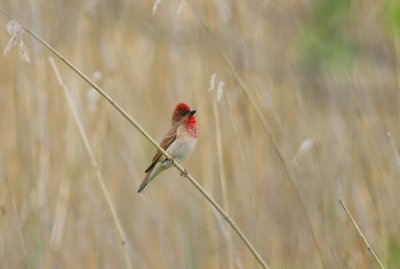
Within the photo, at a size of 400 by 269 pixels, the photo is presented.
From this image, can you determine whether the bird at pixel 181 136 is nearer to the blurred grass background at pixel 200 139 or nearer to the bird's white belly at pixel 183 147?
the bird's white belly at pixel 183 147

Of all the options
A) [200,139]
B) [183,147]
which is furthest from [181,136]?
[200,139]

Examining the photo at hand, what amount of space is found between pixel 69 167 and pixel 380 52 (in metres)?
1.60

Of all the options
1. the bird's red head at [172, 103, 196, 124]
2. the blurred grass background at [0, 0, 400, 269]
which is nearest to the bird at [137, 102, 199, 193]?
the bird's red head at [172, 103, 196, 124]

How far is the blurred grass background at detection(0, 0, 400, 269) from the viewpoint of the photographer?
330 centimetres

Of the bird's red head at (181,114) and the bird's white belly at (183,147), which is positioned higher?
the bird's red head at (181,114)

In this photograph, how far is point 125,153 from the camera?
3641 millimetres

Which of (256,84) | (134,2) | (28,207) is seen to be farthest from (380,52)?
(28,207)

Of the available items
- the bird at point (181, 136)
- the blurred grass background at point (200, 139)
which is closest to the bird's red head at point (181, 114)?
the bird at point (181, 136)

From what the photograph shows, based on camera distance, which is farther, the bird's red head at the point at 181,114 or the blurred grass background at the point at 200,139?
the blurred grass background at the point at 200,139

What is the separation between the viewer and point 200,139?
12.8ft

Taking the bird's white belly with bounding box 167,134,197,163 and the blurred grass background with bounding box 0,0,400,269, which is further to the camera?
the blurred grass background with bounding box 0,0,400,269

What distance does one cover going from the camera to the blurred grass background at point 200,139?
10.8ft

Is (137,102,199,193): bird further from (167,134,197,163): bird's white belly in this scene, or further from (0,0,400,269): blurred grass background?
(0,0,400,269): blurred grass background

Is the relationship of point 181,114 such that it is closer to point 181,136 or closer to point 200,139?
point 181,136
